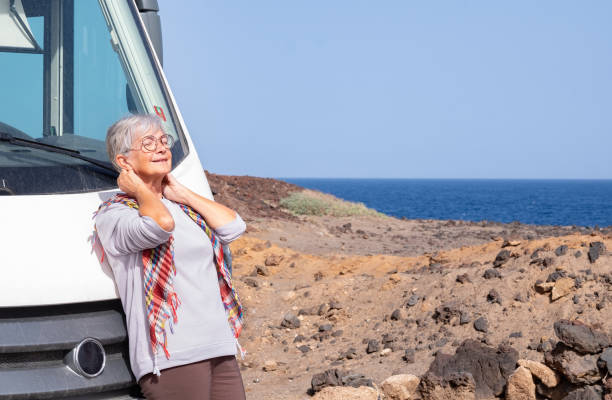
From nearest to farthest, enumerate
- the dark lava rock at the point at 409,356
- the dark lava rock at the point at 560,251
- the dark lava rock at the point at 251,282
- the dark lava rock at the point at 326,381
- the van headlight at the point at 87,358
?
the van headlight at the point at 87,358 < the dark lava rock at the point at 326,381 < the dark lava rock at the point at 409,356 < the dark lava rock at the point at 560,251 < the dark lava rock at the point at 251,282

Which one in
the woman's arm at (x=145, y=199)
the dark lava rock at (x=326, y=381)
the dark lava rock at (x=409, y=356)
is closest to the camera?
the woman's arm at (x=145, y=199)

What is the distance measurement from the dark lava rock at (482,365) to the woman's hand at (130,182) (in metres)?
3.47

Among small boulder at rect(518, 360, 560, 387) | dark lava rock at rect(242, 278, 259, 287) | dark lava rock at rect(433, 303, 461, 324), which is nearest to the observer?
small boulder at rect(518, 360, 560, 387)

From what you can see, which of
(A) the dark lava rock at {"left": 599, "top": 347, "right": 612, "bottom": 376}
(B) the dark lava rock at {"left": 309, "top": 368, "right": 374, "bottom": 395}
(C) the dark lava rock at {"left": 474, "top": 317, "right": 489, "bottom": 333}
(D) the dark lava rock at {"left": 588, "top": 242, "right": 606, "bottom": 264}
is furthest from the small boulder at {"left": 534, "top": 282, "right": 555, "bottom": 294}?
(B) the dark lava rock at {"left": 309, "top": 368, "right": 374, "bottom": 395}

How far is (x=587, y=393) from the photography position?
17.8ft

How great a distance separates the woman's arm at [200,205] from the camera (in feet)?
11.1

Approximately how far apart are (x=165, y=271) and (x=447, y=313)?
17.6 feet

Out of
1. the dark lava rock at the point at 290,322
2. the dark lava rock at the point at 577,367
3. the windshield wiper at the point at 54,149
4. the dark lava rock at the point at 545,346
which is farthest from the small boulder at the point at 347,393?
the dark lava rock at the point at 290,322

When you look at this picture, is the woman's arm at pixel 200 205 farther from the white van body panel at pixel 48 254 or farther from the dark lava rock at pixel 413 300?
the dark lava rock at pixel 413 300

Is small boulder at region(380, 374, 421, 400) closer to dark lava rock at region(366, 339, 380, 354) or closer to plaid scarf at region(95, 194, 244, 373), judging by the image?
dark lava rock at region(366, 339, 380, 354)

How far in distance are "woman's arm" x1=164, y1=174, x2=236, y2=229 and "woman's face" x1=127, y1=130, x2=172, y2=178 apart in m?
0.15

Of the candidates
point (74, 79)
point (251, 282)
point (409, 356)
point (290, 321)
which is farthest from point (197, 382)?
point (251, 282)

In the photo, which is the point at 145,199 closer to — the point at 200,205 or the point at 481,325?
the point at 200,205

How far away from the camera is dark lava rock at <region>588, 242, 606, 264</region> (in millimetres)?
7988
